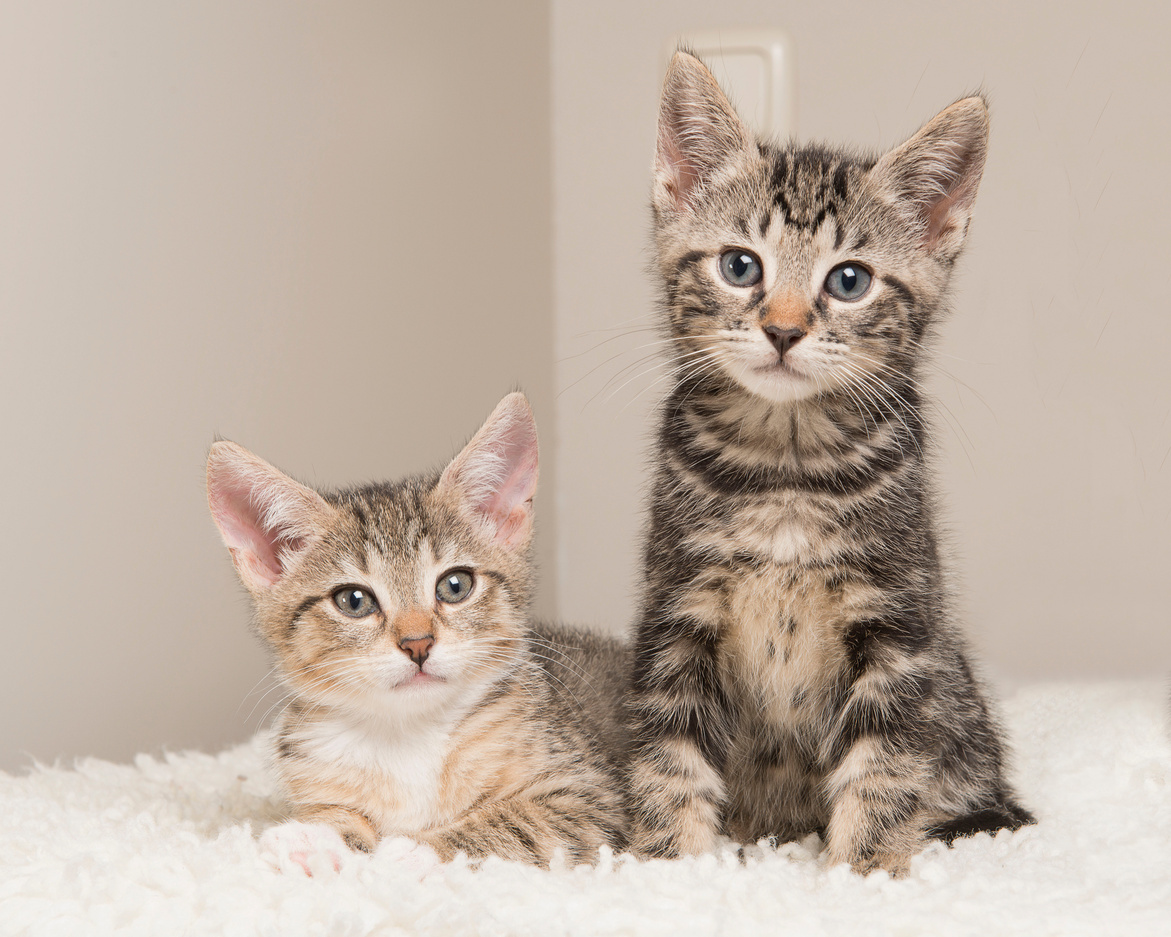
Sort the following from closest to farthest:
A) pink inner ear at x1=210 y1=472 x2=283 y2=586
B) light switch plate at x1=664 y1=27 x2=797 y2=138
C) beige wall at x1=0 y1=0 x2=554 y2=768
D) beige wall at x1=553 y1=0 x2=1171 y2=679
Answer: pink inner ear at x1=210 y1=472 x2=283 y2=586 → beige wall at x1=0 y1=0 x2=554 y2=768 → beige wall at x1=553 y1=0 x2=1171 y2=679 → light switch plate at x1=664 y1=27 x2=797 y2=138

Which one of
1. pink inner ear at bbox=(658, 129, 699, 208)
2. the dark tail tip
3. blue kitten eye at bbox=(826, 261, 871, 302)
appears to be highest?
pink inner ear at bbox=(658, 129, 699, 208)

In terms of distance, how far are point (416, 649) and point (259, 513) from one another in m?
0.30

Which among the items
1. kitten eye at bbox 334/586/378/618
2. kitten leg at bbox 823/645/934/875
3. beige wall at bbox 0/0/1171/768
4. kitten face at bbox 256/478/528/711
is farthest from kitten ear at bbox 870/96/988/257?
kitten eye at bbox 334/586/378/618

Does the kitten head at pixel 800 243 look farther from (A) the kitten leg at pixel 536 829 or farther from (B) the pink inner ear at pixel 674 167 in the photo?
(A) the kitten leg at pixel 536 829

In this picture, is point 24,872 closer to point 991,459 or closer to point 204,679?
point 204,679

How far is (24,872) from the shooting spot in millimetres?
965

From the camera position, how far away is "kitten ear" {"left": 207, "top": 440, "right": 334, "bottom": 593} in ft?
4.02

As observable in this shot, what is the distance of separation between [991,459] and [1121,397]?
0.26 meters

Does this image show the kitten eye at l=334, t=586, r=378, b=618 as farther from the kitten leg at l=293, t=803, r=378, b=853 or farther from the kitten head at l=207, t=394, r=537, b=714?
the kitten leg at l=293, t=803, r=378, b=853

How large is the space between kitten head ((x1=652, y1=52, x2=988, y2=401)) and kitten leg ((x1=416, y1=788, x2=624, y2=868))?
54 centimetres

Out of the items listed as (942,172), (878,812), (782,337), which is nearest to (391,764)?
(878,812)

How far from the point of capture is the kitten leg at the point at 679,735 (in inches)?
46.7

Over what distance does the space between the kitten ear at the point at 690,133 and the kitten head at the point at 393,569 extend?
35 cm

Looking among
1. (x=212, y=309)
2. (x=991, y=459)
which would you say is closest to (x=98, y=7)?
(x=212, y=309)
